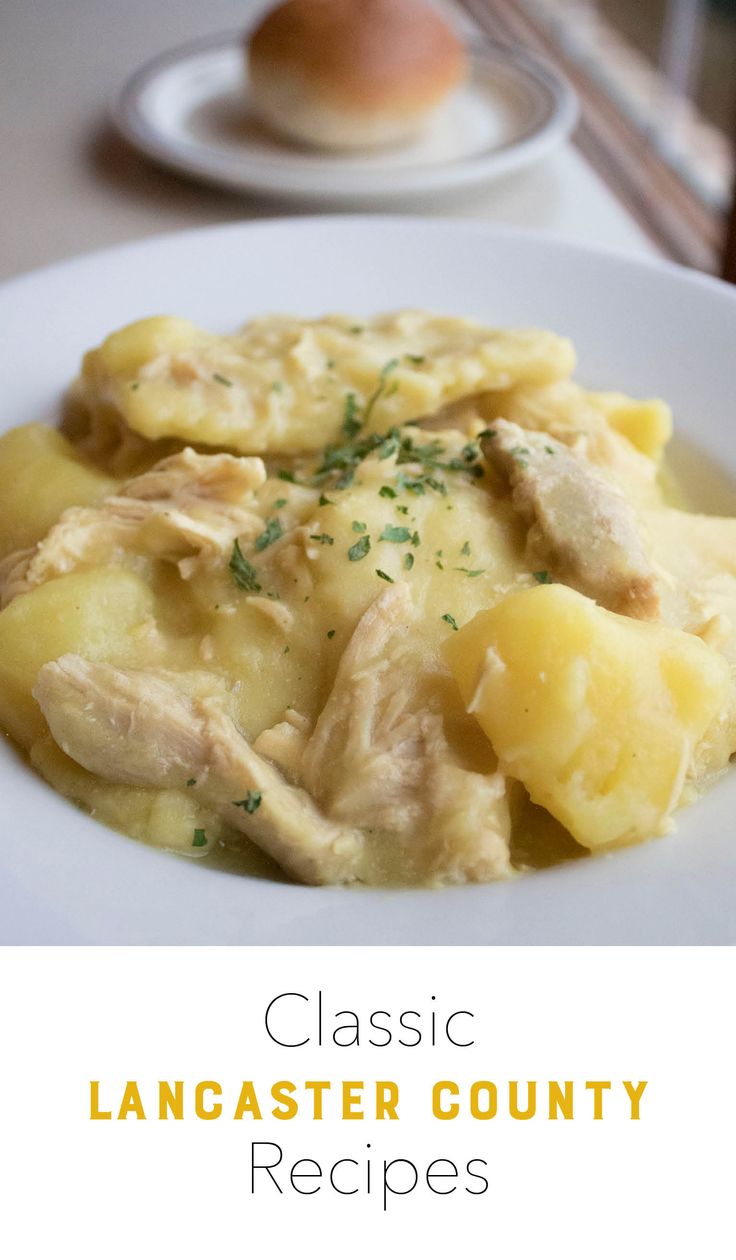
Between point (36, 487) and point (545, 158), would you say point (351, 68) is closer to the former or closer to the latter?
point (545, 158)

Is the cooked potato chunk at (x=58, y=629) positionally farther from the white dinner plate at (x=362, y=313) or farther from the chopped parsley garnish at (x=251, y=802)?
the chopped parsley garnish at (x=251, y=802)

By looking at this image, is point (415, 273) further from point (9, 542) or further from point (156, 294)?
point (9, 542)

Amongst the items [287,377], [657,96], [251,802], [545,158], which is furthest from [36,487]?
[657,96]

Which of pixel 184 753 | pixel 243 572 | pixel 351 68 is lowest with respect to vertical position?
pixel 184 753

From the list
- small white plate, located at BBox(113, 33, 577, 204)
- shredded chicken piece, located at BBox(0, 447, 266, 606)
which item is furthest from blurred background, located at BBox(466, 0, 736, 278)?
shredded chicken piece, located at BBox(0, 447, 266, 606)

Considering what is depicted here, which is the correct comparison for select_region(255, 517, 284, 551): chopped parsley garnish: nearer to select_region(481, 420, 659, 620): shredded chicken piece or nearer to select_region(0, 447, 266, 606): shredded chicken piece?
select_region(0, 447, 266, 606): shredded chicken piece

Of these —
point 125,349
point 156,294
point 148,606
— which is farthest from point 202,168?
point 148,606
